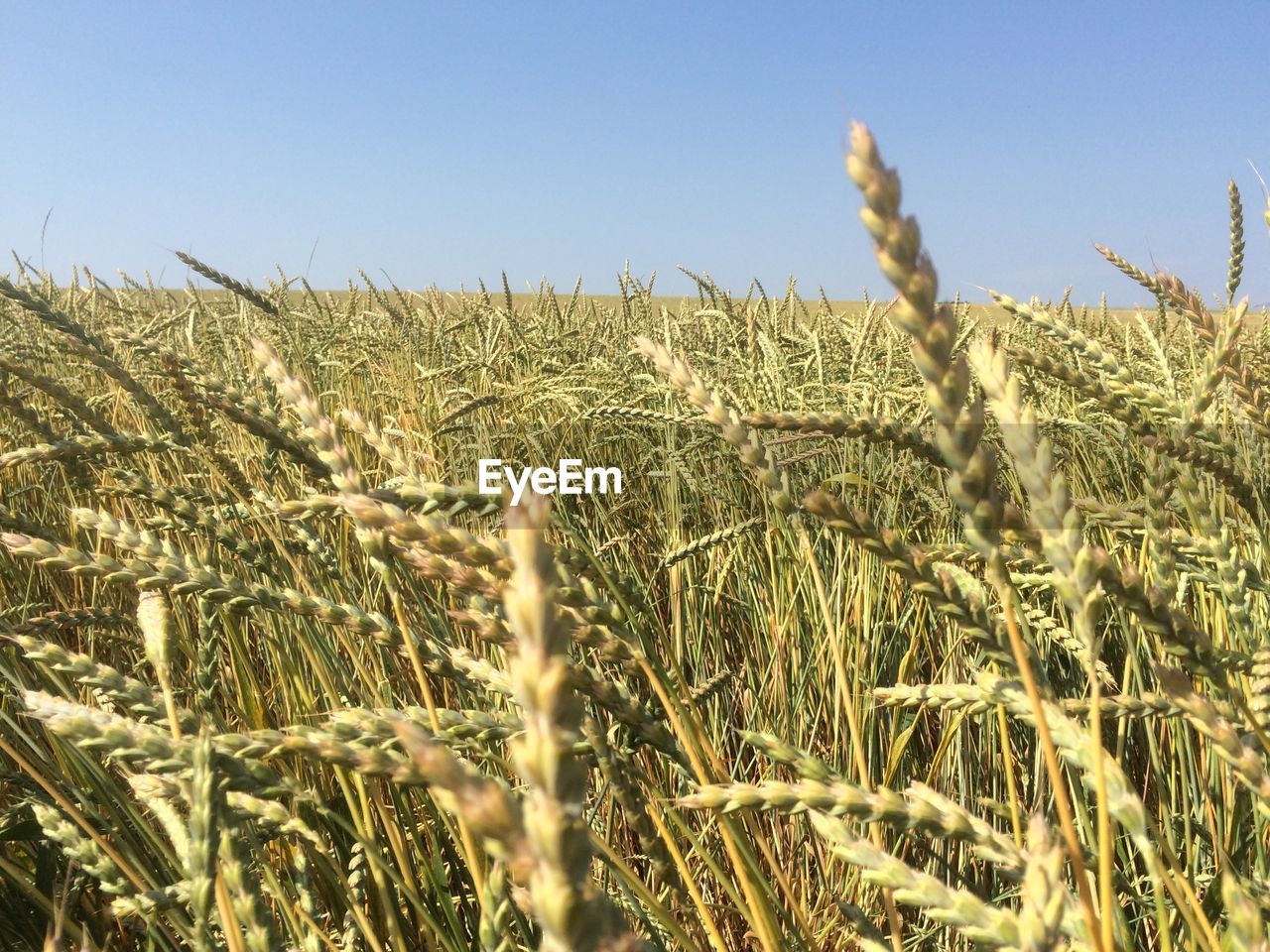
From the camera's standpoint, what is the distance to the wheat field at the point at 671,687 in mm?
488

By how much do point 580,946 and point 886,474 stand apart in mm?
2582

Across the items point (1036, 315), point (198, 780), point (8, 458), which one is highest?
point (1036, 315)

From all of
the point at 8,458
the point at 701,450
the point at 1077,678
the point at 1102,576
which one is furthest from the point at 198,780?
the point at 701,450

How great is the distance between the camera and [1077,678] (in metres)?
1.94

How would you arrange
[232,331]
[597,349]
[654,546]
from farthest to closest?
[232,331]
[597,349]
[654,546]

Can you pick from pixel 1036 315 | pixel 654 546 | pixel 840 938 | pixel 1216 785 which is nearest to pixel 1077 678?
pixel 1216 785

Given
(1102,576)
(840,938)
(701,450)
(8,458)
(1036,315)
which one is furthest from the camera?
(701,450)

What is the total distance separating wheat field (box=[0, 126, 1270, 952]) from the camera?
0.49 m

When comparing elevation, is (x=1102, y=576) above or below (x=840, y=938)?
above

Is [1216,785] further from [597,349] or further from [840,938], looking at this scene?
[597,349]

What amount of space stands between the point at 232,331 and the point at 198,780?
5.18 metres

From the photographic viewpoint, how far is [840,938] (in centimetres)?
147

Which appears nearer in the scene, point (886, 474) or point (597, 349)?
point (886, 474)

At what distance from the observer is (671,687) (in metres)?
0.97
